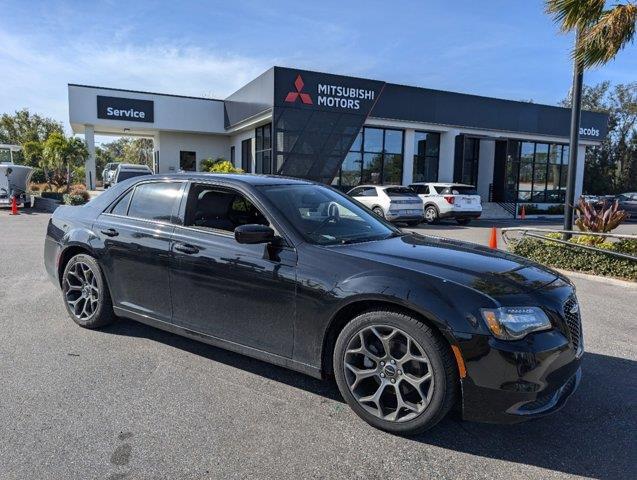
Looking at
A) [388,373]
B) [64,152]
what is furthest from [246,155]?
[388,373]

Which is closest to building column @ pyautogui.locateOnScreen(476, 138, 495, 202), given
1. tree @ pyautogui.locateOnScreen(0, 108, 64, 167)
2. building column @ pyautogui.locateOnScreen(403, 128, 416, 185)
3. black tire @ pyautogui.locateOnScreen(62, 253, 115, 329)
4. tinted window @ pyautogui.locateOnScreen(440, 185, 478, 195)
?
building column @ pyautogui.locateOnScreen(403, 128, 416, 185)

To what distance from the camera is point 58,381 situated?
3779mm

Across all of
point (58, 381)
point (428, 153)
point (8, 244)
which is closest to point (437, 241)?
point (58, 381)

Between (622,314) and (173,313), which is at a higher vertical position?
(173,313)

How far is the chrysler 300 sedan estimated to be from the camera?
2854mm

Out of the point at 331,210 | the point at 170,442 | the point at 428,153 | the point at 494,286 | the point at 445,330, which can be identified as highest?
the point at 428,153

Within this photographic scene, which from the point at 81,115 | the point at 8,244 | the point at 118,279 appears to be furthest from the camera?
the point at 81,115

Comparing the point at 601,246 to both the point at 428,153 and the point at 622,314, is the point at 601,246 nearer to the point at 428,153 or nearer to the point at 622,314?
the point at 622,314

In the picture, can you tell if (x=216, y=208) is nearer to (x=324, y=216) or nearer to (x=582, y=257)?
(x=324, y=216)

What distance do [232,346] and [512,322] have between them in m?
2.03

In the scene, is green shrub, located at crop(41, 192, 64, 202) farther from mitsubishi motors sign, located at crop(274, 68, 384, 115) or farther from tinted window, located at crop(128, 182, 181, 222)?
tinted window, located at crop(128, 182, 181, 222)

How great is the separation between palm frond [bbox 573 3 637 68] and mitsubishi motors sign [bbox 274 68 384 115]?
12796 mm

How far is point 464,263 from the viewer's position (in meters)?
3.34

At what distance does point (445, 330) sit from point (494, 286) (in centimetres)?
44
